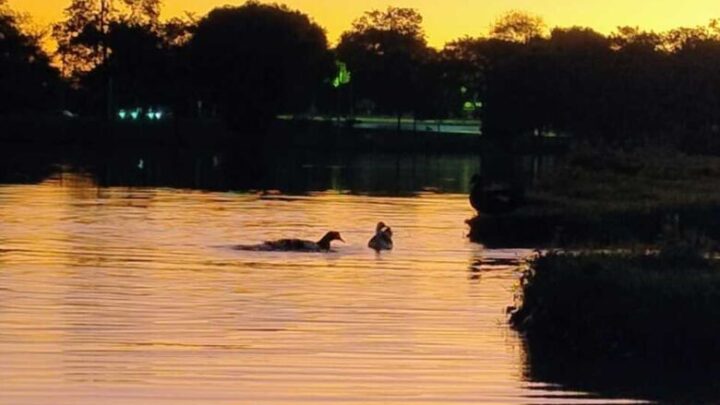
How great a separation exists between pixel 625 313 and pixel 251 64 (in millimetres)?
110661

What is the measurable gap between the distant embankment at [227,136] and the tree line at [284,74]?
1.55 meters

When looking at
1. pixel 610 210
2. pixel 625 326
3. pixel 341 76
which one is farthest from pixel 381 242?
pixel 341 76

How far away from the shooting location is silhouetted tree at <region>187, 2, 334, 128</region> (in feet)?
426

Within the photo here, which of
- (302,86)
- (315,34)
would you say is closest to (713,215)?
(302,86)

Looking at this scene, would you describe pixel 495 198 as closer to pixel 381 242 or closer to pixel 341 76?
pixel 381 242

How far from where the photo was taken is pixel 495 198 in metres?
46.7

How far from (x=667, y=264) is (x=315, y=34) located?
137456mm

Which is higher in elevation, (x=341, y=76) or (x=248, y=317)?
(x=341, y=76)

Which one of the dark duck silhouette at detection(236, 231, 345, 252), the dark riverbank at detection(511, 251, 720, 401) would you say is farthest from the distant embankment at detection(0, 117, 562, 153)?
the dark riverbank at detection(511, 251, 720, 401)

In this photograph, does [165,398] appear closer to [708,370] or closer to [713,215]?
[708,370]

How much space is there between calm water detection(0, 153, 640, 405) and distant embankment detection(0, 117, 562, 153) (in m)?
80.7

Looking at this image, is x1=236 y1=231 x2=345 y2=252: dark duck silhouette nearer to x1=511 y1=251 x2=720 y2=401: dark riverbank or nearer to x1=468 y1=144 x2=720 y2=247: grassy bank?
x1=468 y1=144 x2=720 y2=247: grassy bank

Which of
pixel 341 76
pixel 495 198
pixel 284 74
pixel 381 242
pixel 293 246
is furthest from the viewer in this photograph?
pixel 341 76

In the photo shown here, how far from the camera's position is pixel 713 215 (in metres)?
41.2
